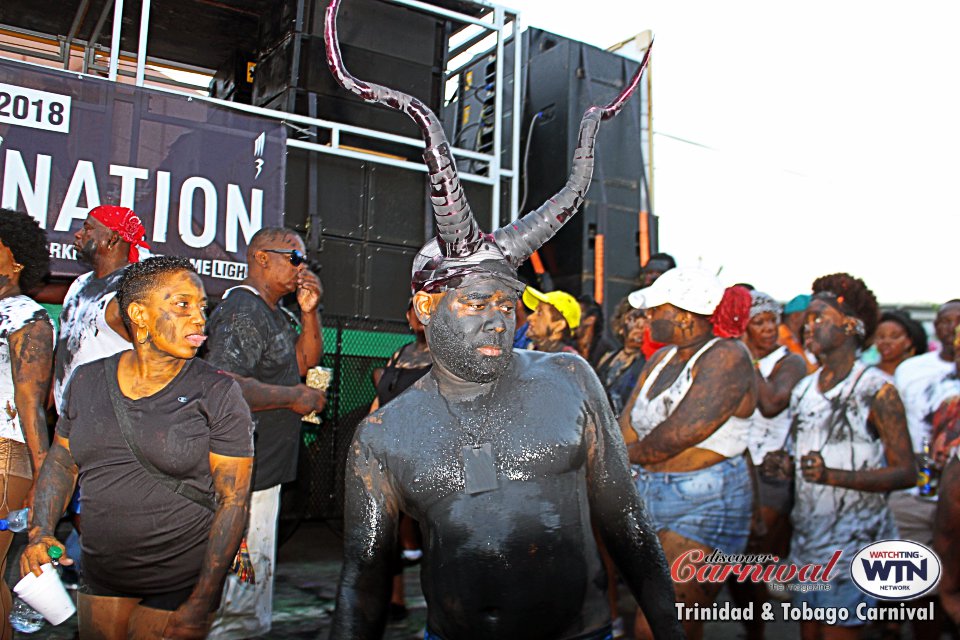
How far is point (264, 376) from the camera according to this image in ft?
15.2

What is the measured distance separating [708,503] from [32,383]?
3113 mm

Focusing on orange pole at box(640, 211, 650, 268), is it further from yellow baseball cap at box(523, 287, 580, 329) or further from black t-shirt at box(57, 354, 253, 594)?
black t-shirt at box(57, 354, 253, 594)

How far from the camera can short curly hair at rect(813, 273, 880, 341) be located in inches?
176

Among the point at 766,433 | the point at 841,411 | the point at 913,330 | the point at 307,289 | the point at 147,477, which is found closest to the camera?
the point at 147,477

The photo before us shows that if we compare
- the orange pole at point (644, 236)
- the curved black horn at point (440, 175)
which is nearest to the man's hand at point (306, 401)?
the curved black horn at point (440, 175)

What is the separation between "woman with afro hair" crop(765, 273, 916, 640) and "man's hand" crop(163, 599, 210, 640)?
9.24ft

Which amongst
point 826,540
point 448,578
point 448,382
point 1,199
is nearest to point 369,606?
point 448,578

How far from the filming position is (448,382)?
7.95 feet

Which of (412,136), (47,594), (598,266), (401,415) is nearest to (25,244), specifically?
(47,594)

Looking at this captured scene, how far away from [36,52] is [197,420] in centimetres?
882

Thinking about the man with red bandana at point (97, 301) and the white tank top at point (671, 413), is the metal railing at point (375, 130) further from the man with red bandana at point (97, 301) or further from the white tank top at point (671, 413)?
the white tank top at point (671, 413)

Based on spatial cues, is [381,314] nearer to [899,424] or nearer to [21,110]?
[21,110]

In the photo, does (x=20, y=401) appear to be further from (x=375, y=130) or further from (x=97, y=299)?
(x=375, y=130)

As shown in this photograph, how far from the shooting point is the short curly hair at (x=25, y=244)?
3816mm
